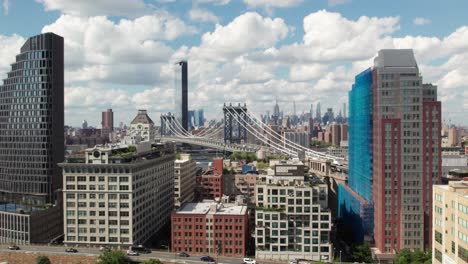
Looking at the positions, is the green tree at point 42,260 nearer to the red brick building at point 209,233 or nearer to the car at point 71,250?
the car at point 71,250

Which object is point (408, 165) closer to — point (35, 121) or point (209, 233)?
point (209, 233)

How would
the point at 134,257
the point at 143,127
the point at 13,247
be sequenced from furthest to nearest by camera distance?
the point at 143,127 < the point at 13,247 < the point at 134,257

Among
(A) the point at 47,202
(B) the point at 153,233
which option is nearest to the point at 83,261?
(B) the point at 153,233

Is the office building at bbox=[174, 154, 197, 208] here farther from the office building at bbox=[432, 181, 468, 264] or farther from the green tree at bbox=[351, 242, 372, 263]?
the office building at bbox=[432, 181, 468, 264]

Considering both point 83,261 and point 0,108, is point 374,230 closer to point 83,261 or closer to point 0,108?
point 83,261

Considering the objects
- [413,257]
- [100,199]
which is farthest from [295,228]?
[100,199]

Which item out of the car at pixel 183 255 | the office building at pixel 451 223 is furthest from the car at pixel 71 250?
the office building at pixel 451 223
